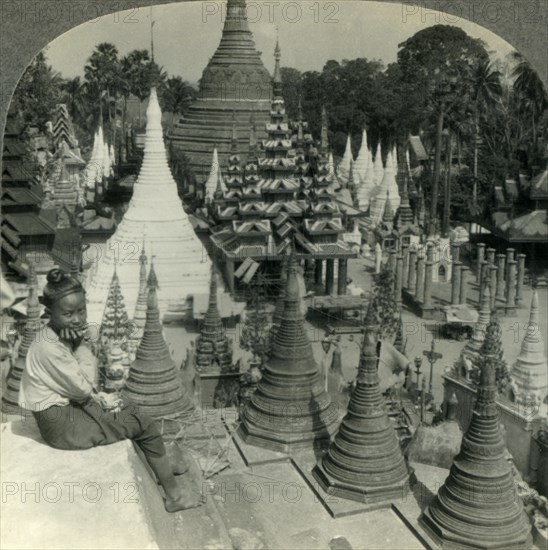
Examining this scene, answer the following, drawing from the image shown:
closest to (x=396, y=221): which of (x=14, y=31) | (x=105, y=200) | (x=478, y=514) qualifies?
(x=105, y=200)

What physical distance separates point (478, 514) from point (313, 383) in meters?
3.54

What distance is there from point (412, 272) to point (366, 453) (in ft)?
47.8

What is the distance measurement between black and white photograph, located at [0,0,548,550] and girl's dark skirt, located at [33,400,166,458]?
0.07 ft

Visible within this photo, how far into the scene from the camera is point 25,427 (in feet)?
21.2

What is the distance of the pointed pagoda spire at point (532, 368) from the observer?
1348 cm

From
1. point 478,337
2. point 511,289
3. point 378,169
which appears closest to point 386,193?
point 378,169

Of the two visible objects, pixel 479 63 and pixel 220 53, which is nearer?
pixel 479 63

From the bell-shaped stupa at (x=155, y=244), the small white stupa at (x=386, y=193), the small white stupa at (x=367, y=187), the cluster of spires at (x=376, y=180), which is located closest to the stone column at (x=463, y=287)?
the bell-shaped stupa at (x=155, y=244)

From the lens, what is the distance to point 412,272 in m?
24.3

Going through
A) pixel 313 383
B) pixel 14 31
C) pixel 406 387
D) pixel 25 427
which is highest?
pixel 14 31

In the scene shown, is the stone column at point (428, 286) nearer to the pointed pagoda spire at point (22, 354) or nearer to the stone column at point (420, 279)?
the stone column at point (420, 279)

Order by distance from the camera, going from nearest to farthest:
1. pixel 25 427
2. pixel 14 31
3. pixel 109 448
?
pixel 109 448 < pixel 25 427 < pixel 14 31

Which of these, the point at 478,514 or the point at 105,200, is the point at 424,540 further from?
the point at 105,200

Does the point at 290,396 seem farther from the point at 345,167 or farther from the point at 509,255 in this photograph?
the point at 345,167
